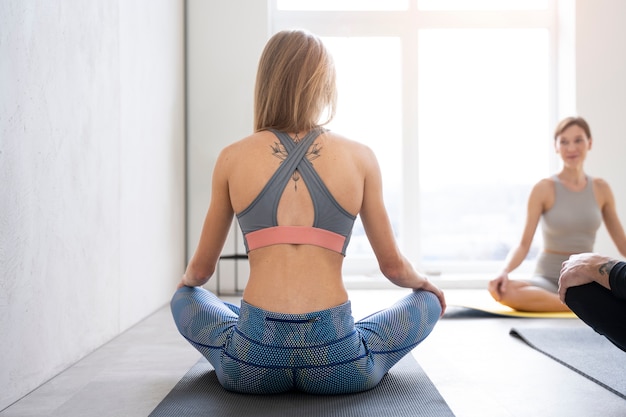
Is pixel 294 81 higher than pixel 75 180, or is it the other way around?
pixel 294 81

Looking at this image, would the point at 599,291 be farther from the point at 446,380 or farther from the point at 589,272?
the point at 446,380

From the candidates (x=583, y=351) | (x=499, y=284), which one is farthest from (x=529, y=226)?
(x=583, y=351)

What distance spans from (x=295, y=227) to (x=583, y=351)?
130cm

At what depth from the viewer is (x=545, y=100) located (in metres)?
5.15

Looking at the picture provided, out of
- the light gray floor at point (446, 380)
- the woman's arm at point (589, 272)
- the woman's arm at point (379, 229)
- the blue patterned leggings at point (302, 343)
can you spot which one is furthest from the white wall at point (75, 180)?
the woman's arm at point (589, 272)

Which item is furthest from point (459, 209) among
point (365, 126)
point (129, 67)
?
point (129, 67)

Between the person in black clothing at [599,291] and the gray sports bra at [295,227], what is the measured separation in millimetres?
617

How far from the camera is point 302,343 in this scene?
162 centimetres

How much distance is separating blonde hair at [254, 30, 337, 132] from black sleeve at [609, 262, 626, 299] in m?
0.83

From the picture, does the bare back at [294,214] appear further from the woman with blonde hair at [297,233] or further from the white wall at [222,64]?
the white wall at [222,64]

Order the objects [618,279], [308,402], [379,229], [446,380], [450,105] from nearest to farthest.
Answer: [618,279] < [308,402] < [379,229] < [446,380] < [450,105]

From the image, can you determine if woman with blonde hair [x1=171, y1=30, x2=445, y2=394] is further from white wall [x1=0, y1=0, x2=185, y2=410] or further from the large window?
the large window

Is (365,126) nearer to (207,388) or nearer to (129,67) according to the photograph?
(129,67)

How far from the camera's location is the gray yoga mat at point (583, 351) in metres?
1.96
